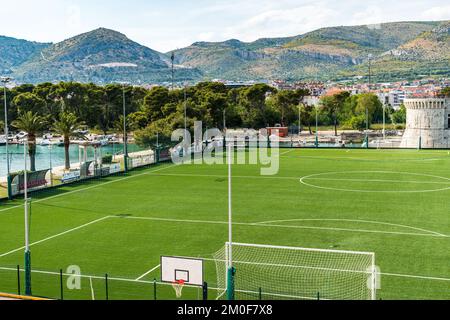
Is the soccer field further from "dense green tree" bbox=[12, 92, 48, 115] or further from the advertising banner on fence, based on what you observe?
"dense green tree" bbox=[12, 92, 48, 115]

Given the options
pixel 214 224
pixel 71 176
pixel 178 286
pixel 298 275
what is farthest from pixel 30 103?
pixel 178 286

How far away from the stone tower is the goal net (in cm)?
6351

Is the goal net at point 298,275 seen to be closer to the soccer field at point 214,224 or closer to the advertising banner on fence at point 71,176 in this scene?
the soccer field at point 214,224

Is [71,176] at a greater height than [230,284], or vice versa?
[71,176]

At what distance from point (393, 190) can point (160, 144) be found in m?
29.4

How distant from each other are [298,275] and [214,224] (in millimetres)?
10065

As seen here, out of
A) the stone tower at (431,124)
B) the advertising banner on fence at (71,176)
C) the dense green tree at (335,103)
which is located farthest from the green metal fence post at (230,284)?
the dense green tree at (335,103)

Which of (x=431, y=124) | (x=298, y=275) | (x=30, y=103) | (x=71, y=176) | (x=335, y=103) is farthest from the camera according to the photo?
(x=335, y=103)

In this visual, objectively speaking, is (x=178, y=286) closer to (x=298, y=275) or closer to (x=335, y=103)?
(x=298, y=275)

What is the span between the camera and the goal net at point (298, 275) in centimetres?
1905

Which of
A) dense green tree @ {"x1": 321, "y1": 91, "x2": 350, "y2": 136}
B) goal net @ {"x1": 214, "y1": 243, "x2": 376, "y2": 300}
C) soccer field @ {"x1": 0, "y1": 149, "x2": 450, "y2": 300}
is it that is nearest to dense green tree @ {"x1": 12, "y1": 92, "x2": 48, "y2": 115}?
soccer field @ {"x1": 0, "y1": 149, "x2": 450, "y2": 300}

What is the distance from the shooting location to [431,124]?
82.4 m

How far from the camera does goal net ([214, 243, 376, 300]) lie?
750 inches
